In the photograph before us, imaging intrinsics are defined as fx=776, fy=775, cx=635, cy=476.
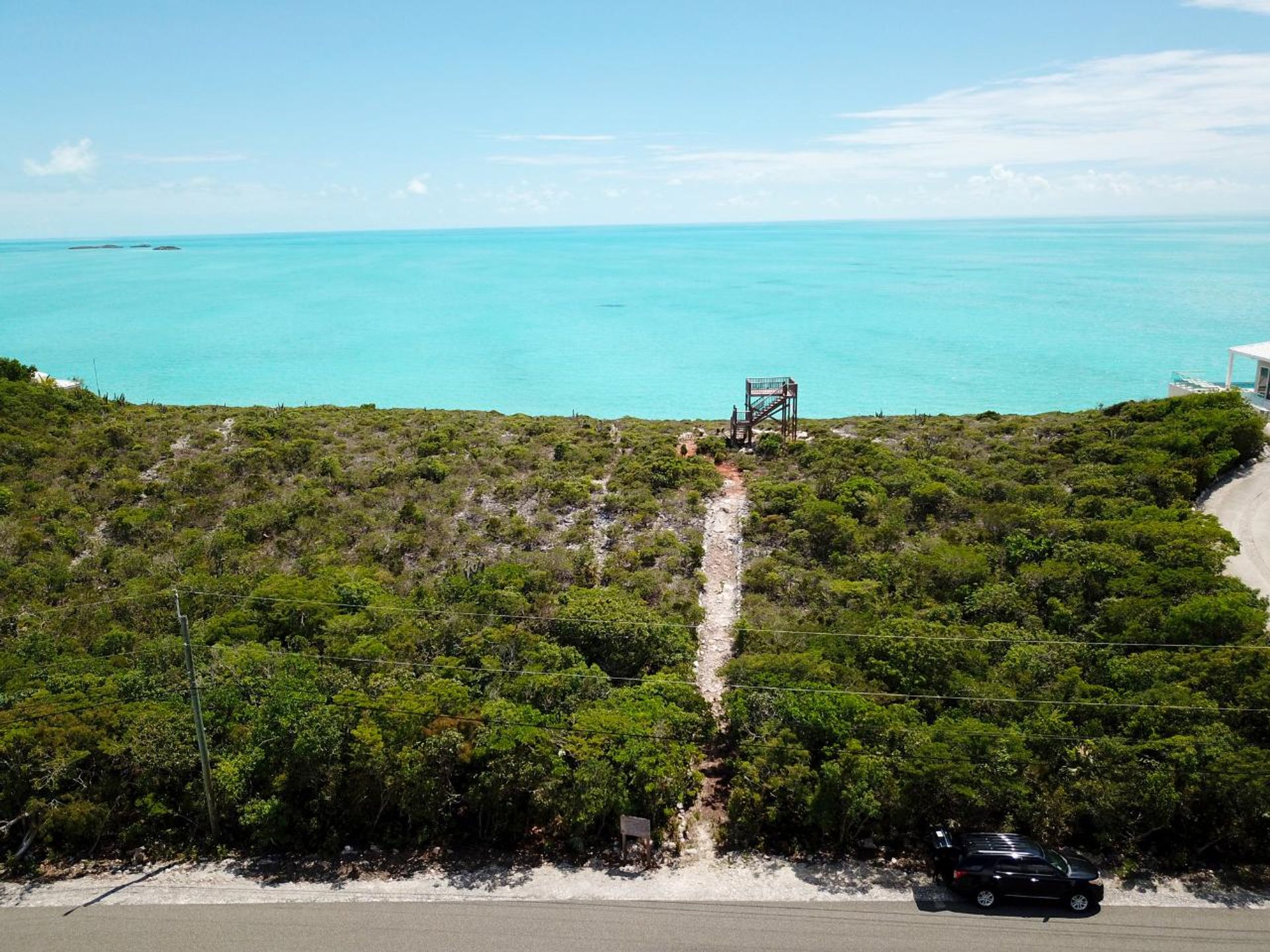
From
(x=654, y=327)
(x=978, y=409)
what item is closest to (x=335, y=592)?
(x=978, y=409)

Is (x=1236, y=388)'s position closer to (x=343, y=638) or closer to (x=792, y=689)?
(x=792, y=689)

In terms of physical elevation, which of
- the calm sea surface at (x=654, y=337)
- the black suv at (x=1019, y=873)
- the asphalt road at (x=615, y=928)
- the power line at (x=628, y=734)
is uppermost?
the calm sea surface at (x=654, y=337)

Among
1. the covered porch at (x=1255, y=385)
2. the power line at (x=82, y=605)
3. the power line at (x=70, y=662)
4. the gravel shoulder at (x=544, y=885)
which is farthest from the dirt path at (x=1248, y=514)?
the power line at (x=82, y=605)

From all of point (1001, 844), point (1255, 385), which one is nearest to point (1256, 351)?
point (1255, 385)

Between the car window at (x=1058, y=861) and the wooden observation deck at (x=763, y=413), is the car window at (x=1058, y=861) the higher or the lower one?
the lower one

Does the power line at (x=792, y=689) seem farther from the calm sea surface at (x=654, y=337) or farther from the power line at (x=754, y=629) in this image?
the calm sea surface at (x=654, y=337)

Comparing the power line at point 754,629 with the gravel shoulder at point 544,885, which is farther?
the power line at point 754,629
